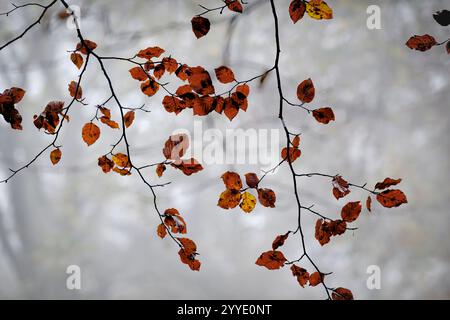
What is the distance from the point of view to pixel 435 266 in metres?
4.44

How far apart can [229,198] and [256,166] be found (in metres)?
4.91

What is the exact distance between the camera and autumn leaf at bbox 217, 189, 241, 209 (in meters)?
0.72

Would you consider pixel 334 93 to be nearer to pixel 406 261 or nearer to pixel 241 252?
pixel 406 261

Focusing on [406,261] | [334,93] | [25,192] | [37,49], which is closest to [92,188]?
[25,192]

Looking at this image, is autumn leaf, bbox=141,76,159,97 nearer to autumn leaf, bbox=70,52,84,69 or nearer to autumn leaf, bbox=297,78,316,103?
autumn leaf, bbox=70,52,84,69

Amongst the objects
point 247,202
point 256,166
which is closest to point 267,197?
point 247,202

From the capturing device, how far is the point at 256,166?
5602 millimetres

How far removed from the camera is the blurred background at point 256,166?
444 cm

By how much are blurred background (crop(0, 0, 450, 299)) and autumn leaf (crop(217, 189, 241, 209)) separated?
11.0ft

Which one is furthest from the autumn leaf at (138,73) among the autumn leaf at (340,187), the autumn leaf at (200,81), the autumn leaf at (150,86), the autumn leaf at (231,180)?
the autumn leaf at (340,187)

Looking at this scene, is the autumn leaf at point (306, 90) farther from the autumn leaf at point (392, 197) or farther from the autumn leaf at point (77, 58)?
the autumn leaf at point (77, 58)

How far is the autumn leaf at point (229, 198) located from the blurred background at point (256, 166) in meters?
3.34

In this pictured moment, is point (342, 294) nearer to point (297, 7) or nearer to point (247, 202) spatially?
point (247, 202)
